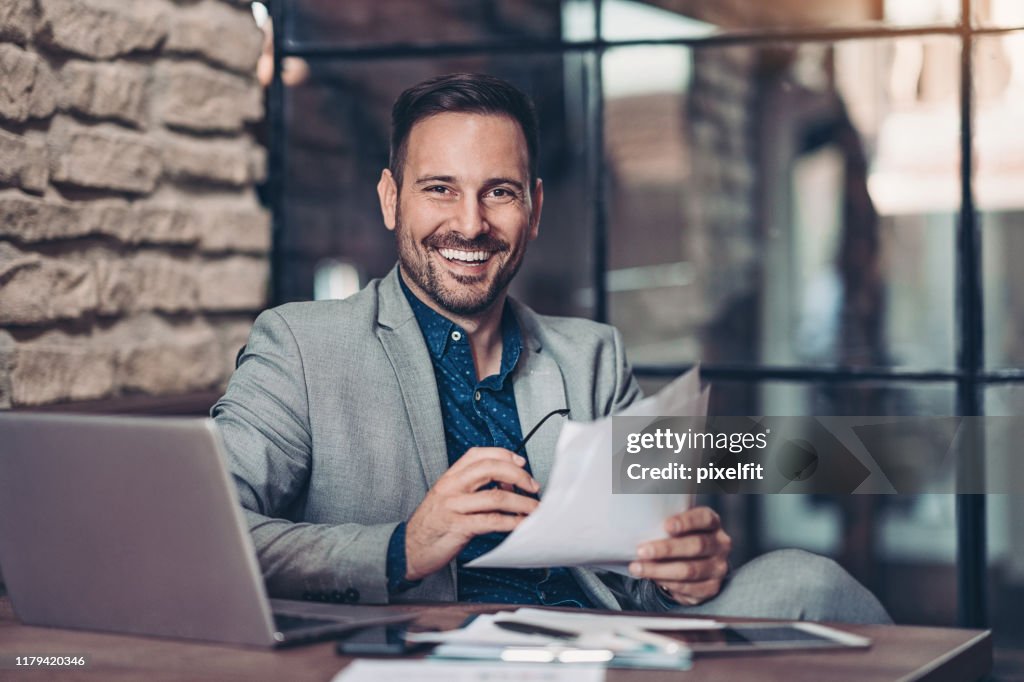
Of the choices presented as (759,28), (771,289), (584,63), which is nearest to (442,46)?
(584,63)

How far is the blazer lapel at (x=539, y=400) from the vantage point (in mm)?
1863

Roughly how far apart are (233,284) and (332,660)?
5.17 ft

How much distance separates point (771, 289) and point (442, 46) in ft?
8.89

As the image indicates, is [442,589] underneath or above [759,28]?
underneath

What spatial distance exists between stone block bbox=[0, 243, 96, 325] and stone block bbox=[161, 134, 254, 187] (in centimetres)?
33

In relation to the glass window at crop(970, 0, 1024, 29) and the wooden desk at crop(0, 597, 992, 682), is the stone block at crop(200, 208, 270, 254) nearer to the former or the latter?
the wooden desk at crop(0, 597, 992, 682)

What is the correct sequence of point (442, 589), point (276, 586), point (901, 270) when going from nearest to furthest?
point (276, 586)
point (442, 589)
point (901, 270)

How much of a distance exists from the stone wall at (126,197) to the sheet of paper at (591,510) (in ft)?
3.66

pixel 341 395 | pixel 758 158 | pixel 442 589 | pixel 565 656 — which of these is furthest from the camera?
pixel 758 158

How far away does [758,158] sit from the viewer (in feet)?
18.1

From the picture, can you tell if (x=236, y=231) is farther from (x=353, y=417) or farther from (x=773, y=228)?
(x=773, y=228)

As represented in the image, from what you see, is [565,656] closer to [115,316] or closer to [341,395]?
[341,395]

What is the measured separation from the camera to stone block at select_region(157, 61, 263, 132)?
2406 millimetres

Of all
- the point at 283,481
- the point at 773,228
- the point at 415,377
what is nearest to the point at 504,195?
the point at 415,377
